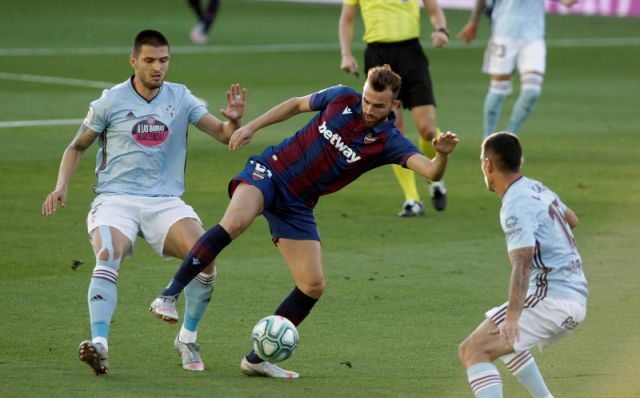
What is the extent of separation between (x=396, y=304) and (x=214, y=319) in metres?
1.37

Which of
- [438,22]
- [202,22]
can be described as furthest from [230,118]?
[202,22]

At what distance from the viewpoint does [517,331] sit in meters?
6.63

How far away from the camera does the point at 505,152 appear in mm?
6832

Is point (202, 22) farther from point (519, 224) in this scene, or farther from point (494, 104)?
point (519, 224)

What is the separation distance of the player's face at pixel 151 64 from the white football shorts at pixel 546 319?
2880mm

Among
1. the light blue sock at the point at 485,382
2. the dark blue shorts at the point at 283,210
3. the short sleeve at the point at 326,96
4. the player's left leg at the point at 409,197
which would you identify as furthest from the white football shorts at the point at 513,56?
the light blue sock at the point at 485,382

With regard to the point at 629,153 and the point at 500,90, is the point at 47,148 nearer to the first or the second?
the point at 500,90

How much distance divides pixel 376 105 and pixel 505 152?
1557mm

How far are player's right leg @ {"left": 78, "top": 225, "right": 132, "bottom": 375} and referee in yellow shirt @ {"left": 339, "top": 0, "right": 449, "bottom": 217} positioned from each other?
19.2 ft

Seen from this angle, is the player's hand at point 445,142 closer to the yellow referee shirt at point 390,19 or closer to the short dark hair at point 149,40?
the short dark hair at point 149,40

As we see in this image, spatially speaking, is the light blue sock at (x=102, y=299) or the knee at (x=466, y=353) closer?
the knee at (x=466, y=353)

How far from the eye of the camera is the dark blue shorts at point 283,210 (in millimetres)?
8578

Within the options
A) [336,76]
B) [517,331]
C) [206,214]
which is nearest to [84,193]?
[206,214]

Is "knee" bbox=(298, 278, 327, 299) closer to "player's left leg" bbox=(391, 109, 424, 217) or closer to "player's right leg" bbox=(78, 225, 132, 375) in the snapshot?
"player's right leg" bbox=(78, 225, 132, 375)
